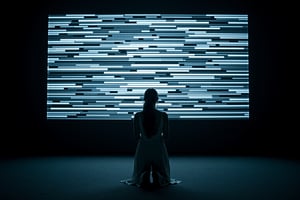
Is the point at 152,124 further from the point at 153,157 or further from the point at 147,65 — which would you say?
the point at 147,65

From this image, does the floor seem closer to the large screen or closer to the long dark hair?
the long dark hair

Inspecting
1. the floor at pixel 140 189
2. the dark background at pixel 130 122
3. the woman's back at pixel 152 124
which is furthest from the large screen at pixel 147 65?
the woman's back at pixel 152 124

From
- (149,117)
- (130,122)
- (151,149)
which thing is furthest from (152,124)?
(130,122)

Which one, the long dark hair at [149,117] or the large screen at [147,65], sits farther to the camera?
the large screen at [147,65]

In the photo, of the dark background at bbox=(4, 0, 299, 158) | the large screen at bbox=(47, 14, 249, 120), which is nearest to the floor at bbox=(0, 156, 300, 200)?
the dark background at bbox=(4, 0, 299, 158)

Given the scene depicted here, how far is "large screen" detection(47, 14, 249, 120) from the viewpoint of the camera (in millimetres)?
6305

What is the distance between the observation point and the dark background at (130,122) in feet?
20.7

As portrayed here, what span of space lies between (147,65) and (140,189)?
325cm

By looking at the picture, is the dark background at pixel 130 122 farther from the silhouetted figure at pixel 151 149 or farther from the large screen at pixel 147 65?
the silhouetted figure at pixel 151 149

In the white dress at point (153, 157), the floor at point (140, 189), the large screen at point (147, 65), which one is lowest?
the floor at point (140, 189)

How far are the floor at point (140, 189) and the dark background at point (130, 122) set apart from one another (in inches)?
22.0
